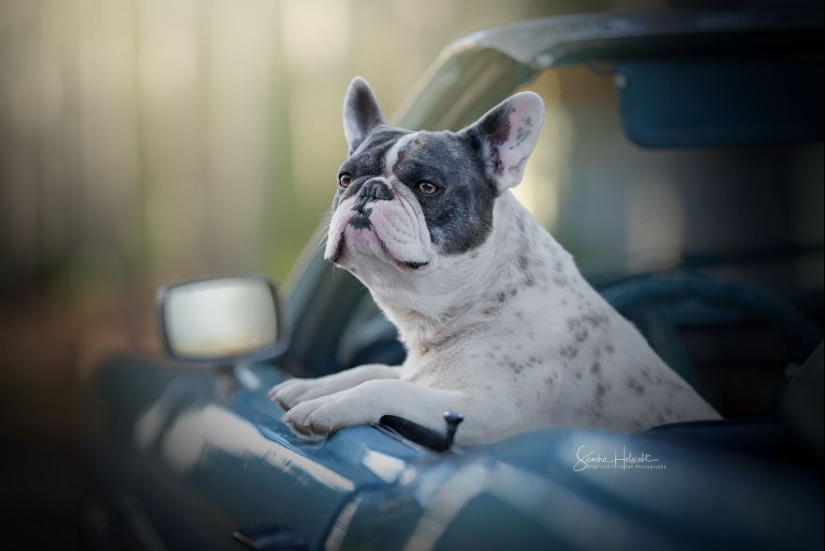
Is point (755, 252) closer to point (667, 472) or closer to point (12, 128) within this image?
point (667, 472)

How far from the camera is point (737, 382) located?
281 cm

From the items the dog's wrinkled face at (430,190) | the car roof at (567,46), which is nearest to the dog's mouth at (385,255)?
the dog's wrinkled face at (430,190)

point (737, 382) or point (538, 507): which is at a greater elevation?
point (538, 507)

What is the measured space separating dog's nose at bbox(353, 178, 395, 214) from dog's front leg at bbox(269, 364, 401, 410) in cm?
33

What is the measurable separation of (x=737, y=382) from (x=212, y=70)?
2187mm

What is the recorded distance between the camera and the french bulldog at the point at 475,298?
1.43 m

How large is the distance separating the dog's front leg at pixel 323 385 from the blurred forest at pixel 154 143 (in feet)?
1.40

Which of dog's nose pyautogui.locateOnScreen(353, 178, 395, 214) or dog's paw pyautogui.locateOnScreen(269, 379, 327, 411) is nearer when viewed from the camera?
dog's nose pyautogui.locateOnScreen(353, 178, 395, 214)

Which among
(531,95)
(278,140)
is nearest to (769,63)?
(531,95)

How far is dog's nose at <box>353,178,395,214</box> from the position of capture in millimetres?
1497

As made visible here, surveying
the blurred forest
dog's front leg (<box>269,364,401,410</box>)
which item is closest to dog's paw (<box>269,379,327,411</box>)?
dog's front leg (<box>269,364,401,410</box>)

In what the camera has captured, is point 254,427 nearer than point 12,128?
Yes
